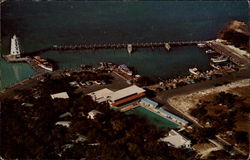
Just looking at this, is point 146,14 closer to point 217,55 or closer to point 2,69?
point 217,55

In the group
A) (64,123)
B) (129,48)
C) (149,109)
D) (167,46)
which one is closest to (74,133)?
(64,123)

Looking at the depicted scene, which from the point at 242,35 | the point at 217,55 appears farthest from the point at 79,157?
the point at 242,35

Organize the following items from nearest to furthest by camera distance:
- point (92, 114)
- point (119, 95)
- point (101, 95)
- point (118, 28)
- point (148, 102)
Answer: point (92, 114) < point (148, 102) < point (119, 95) < point (101, 95) < point (118, 28)

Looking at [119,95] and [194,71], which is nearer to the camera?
[119,95]

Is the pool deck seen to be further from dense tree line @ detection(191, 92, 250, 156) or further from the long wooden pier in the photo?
the long wooden pier

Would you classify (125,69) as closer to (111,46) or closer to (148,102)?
(148,102)

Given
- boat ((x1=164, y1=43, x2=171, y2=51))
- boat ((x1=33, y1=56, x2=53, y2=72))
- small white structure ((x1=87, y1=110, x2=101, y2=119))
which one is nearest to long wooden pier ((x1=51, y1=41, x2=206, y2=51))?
boat ((x1=164, y1=43, x2=171, y2=51))
